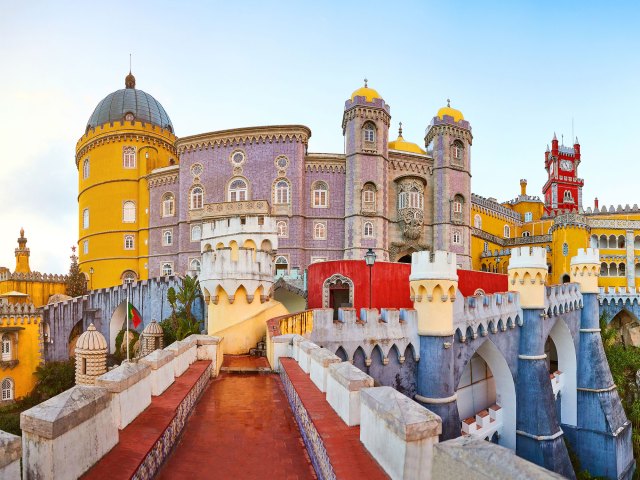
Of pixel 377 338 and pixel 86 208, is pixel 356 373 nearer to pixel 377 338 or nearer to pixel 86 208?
pixel 377 338

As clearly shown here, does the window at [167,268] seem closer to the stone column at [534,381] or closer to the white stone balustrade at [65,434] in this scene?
the stone column at [534,381]

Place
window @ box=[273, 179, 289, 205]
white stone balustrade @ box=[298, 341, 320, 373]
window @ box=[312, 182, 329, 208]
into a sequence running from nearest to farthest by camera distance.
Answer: white stone balustrade @ box=[298, 341, 320, 373] < window @ box=[273, 179, 289, 205] < window @ box=[312, 182, 329, 208]

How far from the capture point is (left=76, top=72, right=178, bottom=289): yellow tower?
123 ft

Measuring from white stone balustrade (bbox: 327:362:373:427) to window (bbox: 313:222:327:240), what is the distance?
26.7 m

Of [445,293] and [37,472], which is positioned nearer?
[37,472]

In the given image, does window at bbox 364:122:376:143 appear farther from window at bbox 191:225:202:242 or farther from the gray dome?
the gray dome

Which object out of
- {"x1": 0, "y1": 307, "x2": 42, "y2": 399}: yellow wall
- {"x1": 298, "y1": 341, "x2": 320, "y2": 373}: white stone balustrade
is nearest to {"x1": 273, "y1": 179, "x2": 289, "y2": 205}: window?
{"x1": 0, "y1": 307, "x2": 42, "y2": 399}: yellow wall

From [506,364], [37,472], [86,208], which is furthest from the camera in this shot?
[86,208]

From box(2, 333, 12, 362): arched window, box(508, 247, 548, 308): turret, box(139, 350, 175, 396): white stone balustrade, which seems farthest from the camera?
box(2, 333, 12, 362): arched window

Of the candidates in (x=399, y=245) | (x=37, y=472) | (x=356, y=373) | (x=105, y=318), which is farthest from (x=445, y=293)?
(x=105, y=318)

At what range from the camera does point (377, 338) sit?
41.3 ft

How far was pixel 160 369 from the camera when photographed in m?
6.96

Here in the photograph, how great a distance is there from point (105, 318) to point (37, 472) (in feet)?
97.9

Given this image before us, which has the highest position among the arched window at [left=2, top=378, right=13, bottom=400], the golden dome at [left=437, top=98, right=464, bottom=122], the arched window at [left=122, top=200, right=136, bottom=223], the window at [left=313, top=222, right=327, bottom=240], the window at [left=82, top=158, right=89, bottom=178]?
the golden dome at [left=437, top=98, right=464, bottom=122]
